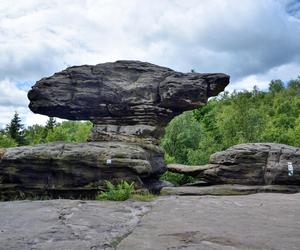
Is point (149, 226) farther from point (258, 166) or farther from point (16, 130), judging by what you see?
point (16, 130)

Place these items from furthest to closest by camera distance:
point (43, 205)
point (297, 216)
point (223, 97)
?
point (223, 97)
point (43, 205)
point (297, 216)

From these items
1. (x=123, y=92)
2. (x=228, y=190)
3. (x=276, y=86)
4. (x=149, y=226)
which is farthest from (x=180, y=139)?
(x=276, y=86)

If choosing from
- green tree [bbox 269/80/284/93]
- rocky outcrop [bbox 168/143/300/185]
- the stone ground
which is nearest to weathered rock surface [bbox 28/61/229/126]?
rocky outcrop [bbox 168/143/300/185]

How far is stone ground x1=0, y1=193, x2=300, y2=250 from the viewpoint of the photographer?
5672mm

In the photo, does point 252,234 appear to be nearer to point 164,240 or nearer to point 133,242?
point 164,240

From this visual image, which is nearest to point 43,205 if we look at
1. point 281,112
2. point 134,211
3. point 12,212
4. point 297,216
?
point 12,212

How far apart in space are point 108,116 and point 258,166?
7.40 m

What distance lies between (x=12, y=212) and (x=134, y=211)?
9.15 ft

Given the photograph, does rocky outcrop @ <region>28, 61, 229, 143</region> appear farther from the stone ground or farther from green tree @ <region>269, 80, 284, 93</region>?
green tree @ <region>269, 80, 284, 93</region>

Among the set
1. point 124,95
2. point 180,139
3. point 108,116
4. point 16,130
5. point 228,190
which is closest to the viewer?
point 228,190

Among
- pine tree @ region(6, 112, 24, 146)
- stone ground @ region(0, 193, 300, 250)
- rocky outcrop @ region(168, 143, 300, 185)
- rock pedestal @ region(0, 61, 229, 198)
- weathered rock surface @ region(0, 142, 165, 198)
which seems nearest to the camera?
stone ground @ region(0, 193, 300, 250)

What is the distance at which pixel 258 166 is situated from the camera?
56.3ft

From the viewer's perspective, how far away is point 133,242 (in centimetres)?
571

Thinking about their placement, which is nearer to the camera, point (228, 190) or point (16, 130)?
point (228, 190)
